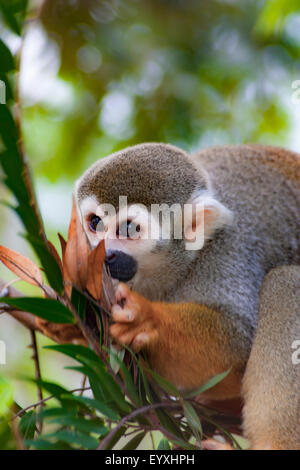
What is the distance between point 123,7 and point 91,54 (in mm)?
517

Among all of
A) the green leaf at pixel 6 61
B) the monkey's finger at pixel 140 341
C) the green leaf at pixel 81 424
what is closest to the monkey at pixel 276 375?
the monkey's finger at pixel 140 341

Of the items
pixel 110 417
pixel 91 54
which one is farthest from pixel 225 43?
pixel 110 417

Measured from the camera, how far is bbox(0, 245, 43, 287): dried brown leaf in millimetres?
1556

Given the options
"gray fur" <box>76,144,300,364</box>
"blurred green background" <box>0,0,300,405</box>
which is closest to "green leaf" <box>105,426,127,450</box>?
"gray fur" <box>76,144,300,364</box>

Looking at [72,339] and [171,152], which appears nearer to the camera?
[72,339]

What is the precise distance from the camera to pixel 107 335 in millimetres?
1675

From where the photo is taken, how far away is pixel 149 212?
7.69ft

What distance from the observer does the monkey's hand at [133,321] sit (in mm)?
1832

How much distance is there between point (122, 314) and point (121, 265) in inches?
17.2

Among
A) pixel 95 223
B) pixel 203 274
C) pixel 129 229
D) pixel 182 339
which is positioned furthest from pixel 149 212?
pixel 182 339

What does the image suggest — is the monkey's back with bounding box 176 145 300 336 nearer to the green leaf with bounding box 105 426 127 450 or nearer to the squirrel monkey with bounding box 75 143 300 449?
the squirrel monkey with bounding box 75 143 300 449

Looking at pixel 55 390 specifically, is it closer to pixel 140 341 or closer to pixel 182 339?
pixel 140 341

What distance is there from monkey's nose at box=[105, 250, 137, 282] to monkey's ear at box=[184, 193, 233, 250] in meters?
0.34
